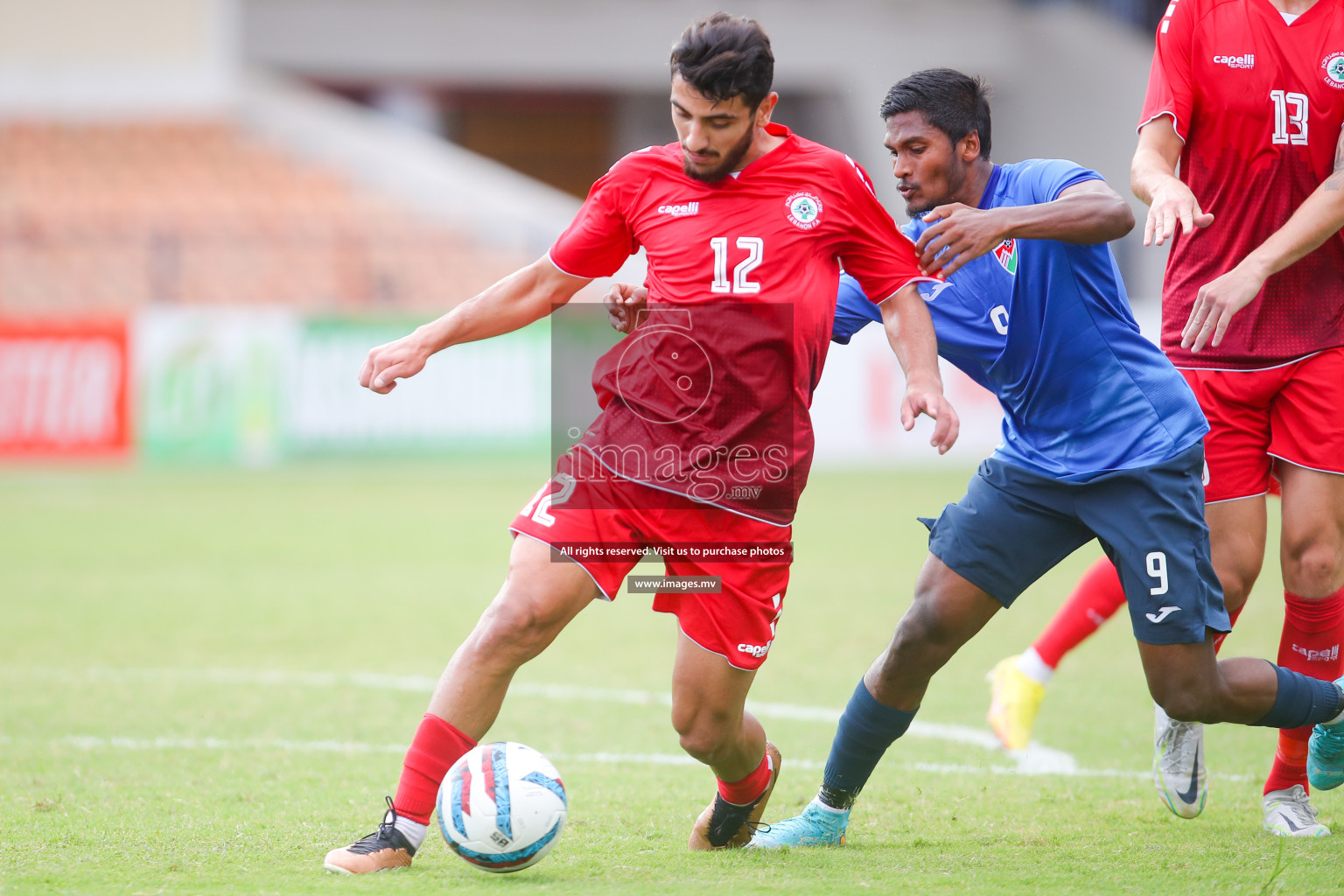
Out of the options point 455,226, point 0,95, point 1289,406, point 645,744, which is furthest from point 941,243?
point 0,95

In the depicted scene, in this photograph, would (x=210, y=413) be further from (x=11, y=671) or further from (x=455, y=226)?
(x=11, y=671)

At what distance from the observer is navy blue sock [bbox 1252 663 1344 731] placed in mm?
3779

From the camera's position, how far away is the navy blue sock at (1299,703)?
3779mm

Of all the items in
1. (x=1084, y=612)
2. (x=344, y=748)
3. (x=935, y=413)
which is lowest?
(x=344, y=748)

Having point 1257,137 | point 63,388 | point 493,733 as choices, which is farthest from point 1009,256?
point 63,388

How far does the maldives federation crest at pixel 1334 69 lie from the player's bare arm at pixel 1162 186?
426 millimetres

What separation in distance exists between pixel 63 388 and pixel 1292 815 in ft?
49.9

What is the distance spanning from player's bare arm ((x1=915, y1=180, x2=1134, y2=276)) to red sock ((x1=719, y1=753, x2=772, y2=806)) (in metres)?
1.55

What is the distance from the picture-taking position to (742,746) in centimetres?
391

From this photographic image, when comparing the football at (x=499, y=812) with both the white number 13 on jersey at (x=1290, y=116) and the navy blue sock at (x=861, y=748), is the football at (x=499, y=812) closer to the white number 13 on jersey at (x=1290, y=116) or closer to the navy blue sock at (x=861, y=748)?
the navy blue sock at (x=861, y=748)

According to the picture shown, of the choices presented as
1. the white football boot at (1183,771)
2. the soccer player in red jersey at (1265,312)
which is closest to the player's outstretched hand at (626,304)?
the soccer player in red jersey at (1265,312)

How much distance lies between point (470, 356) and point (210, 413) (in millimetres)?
3225

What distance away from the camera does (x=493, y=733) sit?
5.51m

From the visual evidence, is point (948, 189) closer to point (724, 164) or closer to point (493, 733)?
point (724, 164)
